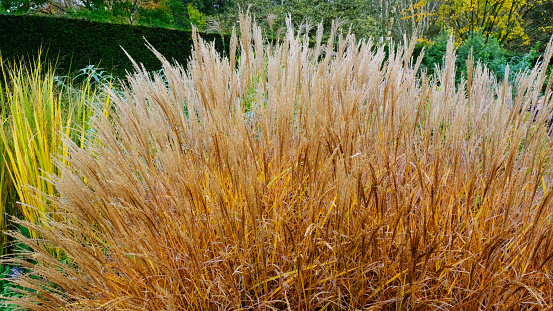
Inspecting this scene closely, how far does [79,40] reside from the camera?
26.1 feet

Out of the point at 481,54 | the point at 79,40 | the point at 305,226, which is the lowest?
the point at 305,226

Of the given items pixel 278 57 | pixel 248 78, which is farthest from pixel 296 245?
pixel 248 78

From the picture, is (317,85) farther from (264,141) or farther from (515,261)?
(515,261)

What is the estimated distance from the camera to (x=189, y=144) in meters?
1.42

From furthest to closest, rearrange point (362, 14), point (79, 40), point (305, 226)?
1. point (362, 14)
2. point (79, 40)
3. point (305, 226)

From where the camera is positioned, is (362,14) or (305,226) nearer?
(305,226)

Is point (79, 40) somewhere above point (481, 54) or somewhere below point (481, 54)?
above

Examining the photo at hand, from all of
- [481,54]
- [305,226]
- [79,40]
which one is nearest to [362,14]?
[481,54]

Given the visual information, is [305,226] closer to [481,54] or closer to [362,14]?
[481,54]

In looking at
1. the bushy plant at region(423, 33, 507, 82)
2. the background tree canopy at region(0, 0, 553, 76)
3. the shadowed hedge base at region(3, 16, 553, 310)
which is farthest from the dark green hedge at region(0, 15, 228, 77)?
the shadowed hedge base at region(3, 16, 553, 310)

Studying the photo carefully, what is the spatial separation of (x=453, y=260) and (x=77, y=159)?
51.2 inches

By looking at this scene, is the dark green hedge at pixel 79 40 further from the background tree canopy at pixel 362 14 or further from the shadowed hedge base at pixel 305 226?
the shadowed hedge base at pixel 305 226

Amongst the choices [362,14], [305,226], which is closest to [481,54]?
[362,14]

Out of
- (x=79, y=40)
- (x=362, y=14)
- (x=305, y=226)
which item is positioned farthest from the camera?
(x=362, y=14)
